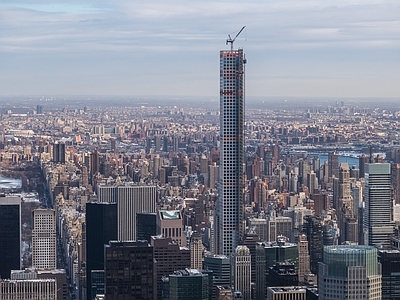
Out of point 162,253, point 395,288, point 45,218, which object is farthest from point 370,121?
point 45,218

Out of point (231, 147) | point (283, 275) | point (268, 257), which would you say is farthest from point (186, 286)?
point (231, 147)

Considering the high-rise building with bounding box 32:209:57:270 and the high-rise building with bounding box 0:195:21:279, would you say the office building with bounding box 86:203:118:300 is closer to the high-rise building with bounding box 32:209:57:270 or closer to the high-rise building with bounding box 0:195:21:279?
the high-rise building with bounding box 32:209:57:270

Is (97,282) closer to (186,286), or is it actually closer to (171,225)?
(186,286)

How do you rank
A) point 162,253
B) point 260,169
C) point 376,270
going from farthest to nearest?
point 260,169, point 162,253, point 376,270

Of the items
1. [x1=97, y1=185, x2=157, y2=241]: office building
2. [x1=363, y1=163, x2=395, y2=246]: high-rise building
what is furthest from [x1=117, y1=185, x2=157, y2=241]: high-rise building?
[x1=363, y1=163, x2=395, y2=246]: high-rise building

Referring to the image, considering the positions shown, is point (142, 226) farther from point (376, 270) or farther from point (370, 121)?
point (376, 270)

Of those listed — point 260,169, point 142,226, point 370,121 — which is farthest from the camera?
point 260,169
